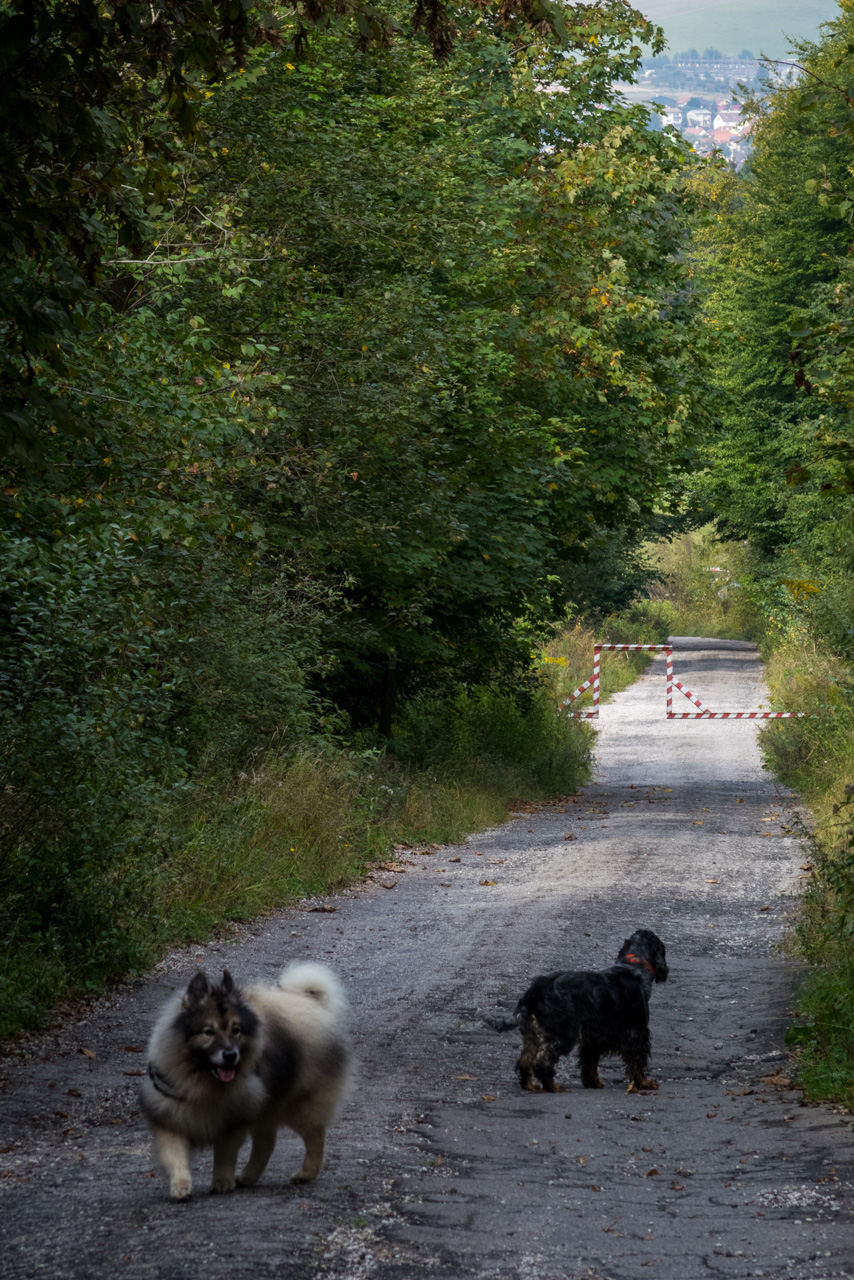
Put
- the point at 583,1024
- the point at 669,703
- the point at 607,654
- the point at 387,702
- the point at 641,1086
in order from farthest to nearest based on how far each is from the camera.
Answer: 1. the point at 607,654
2. the point at 669,703
3. the point at 387,702
4. the point at 641,1086
5. the point at 583,1024

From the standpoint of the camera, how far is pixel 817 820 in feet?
57.6

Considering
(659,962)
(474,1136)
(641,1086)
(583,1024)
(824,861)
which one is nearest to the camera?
(474,1136)

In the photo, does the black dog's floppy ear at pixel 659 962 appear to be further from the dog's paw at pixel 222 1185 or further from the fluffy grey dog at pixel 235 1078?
the dog's paw at pixel 222 1185

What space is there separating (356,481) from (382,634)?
9.25 ft

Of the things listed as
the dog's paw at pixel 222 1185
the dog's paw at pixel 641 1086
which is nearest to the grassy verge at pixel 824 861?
the dog's paw at pixel 641 1086

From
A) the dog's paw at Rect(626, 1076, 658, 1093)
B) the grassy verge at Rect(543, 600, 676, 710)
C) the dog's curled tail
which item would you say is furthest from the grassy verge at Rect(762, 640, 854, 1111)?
the grassy verge at Rect(543, 600, 676, 710)

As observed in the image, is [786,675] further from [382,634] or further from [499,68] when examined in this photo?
[382,634]

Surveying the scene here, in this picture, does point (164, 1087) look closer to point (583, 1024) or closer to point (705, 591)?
point (583, 1024)

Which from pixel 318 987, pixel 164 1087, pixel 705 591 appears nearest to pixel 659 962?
pixel 318 987

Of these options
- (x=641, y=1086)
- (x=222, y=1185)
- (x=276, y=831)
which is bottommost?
(x=641, y=1086)

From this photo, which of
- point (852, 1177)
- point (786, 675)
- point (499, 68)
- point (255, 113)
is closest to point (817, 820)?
point (255, 113)

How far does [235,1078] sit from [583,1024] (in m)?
2.94

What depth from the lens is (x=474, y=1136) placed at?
21.3 feet

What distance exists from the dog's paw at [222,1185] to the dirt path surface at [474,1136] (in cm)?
5
